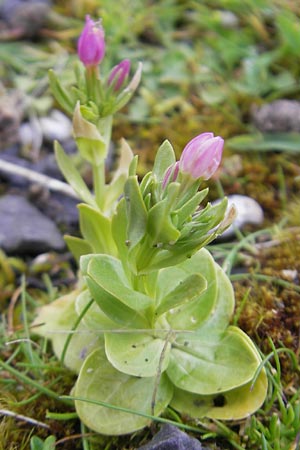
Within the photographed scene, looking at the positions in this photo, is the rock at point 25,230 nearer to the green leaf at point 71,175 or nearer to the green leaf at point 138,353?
the green leaf at point 71,175

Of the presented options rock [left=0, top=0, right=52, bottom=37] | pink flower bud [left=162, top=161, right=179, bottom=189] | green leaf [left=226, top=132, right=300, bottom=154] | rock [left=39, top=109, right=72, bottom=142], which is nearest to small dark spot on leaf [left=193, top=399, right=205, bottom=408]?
pink flower bud [left=162, top=161, right=179, bottom=189]

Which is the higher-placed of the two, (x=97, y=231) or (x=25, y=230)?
(x=97, y=231)

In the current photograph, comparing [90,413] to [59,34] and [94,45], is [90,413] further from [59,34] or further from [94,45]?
[59,34]

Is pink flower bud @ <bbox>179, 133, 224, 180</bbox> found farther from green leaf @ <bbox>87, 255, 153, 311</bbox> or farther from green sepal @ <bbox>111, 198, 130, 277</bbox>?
green leaf @ <bbox>87, 255, 153, 311</bbox>

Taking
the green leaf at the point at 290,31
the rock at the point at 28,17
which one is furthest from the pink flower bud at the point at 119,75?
the rock at the point at 28,17

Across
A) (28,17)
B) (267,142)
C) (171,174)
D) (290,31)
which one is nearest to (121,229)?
(171,174)

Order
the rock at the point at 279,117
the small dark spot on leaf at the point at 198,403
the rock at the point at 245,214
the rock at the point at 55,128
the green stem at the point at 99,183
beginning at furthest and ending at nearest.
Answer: the rock at the point at 55,128
the rock at the point at 279,117
the rock at the point at 245,214
the green stem at the point at 99,183
the small dark spot on leaf at the point at 198,403

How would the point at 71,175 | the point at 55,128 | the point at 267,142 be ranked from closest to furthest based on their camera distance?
the point at 71,175 → the point at 267,142 → the point at 55,128

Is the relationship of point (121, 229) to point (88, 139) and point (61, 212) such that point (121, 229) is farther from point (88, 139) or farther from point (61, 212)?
point (61, 212)
